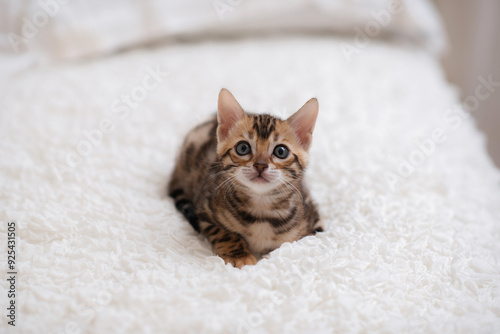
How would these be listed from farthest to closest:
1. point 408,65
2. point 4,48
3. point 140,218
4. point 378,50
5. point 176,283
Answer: point 378,50
point 408,65
point 4,48
point 140,218
point 176,283

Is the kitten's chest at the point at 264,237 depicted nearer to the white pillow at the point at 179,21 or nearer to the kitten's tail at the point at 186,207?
the kitten's tail at the point at 186,207

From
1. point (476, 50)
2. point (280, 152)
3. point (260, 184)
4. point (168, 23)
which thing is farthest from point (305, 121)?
point (476, 50)

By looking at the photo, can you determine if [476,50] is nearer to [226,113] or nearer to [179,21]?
[179,21]

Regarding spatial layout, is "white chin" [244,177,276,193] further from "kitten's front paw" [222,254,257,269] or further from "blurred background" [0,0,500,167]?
"blurred background" [0,0,500,167]

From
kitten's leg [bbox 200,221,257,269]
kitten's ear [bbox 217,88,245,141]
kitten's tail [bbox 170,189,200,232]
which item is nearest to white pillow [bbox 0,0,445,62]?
kitten's tail [bbox 170,189,200,232]

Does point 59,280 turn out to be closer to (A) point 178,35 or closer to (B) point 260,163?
(B) point 260,163

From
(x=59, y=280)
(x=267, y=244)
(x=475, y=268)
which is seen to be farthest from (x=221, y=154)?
(x=475, y=268)
